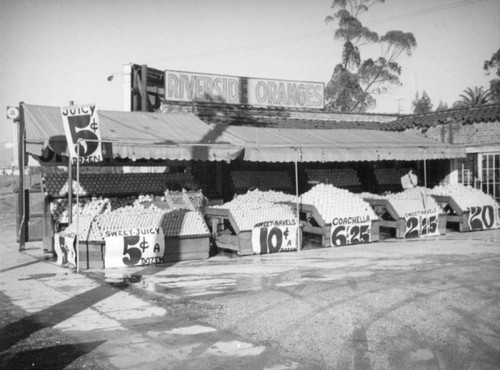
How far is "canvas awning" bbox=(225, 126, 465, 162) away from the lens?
15023mm

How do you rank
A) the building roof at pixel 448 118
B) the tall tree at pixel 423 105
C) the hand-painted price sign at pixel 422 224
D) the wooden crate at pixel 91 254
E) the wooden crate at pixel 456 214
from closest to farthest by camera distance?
the wooden crate at pixel 91 254
the hand-painted price sign at pixel 422 224
the wooden crate at pixel 456 214
the building roof at pixel 448 118
the tall tree at pixel 423 105

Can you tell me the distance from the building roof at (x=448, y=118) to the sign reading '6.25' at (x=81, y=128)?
13143 mm

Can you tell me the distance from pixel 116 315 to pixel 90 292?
1.66 metres

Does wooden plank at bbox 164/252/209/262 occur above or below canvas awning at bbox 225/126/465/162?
below

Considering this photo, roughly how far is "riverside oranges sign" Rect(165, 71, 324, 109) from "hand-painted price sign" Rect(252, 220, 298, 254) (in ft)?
27.8

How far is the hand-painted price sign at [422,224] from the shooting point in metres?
14.8

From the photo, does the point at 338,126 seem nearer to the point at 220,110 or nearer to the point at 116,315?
the point at 220,110

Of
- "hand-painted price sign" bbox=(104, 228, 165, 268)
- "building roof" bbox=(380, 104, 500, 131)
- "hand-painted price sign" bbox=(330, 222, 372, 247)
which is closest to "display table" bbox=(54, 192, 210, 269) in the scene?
"hand-painted price sign" bbox=(104, 228, 165, 268)

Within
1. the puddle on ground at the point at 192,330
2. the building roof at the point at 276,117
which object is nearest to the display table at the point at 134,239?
the puddle on ground at the point at 192,330

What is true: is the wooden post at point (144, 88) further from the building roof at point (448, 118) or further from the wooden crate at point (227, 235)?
the wooden crate at point (227, 235)

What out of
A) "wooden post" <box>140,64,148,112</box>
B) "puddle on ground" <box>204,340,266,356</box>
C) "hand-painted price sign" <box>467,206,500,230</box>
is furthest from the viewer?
"wooden post" <box>140,64,148,112</box>

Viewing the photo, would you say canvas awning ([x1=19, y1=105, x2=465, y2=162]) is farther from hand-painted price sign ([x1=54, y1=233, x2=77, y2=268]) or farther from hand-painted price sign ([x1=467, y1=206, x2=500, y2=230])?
hand-painted price sign ([x1=467, y1=206, x2=500, y2=230])

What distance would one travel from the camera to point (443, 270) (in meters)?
9.66

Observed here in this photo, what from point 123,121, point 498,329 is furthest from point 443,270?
point 123,121
